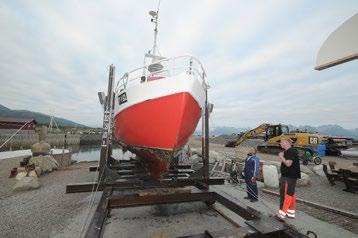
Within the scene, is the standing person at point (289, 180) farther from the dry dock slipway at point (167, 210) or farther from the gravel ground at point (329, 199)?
the gravel ground at point (329, 199)

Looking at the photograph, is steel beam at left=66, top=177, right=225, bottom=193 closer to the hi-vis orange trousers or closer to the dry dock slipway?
the dry dock slipway

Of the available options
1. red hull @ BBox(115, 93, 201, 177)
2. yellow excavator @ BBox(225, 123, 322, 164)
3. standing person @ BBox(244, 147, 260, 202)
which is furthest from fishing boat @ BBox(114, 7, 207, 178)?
yellow excavator @ BBox(225, 123, 322, 164)

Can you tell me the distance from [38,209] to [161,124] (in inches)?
140

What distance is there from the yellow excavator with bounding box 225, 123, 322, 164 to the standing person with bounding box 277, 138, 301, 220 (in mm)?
11157

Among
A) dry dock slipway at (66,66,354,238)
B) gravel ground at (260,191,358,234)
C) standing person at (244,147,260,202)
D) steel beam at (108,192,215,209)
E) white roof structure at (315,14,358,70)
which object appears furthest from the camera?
standing person at (244,147,260,202)

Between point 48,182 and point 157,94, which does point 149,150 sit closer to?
point 157,94

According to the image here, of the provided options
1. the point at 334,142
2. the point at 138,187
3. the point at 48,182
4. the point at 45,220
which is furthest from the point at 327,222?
the point at 334,142

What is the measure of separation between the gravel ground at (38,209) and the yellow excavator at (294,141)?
1324 centimetres

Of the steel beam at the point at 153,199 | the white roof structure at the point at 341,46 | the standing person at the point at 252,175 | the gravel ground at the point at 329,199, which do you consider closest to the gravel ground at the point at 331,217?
the gravel ground at the point at 329,199

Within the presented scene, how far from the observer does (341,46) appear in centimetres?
344

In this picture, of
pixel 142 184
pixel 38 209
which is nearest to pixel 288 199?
pixel 142 184

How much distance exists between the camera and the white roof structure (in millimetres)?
3307

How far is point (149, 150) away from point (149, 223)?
5.44 ft

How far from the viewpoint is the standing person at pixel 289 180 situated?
4.26 metres
